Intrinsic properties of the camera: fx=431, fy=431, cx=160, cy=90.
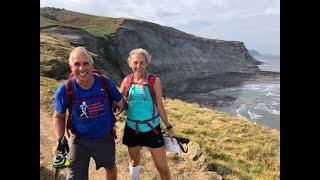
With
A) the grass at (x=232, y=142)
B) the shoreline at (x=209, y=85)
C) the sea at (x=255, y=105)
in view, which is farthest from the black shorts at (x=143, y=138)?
the shoreline at (x=209, y=85)

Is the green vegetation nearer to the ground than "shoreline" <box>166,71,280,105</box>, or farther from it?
nearer to the ground

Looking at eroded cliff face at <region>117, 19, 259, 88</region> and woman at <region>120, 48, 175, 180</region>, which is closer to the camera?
→ woman at <region>120, 48, 175, 180</region>

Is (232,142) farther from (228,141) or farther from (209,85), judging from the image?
(209,85)

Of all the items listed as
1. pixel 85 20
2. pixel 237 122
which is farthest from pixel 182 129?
pixel 85 20

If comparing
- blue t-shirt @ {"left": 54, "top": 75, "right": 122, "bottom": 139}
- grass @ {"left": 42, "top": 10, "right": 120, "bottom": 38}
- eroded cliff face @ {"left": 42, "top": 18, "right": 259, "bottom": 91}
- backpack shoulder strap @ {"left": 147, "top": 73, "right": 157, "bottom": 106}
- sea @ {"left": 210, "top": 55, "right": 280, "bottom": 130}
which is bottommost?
sea @ {"left": 210, "top": 55, "right": 280, "bottom": 130}

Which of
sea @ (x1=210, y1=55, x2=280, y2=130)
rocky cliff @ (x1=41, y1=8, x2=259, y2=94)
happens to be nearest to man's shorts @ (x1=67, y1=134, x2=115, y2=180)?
sea @ (x1=210, y1=55, x2=280, y2=130)

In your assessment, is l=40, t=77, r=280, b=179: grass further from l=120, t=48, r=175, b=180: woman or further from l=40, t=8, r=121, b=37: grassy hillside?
l=40, t=8, r=121, b=37: grassy hillside

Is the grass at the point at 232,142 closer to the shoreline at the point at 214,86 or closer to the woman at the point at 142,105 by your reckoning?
the woman at the point at 142,105

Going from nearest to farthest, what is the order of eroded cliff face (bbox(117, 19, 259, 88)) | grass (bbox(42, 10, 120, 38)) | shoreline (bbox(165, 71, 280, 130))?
shoreline (bbox(165, 71, 280, 130)) < eroded cliff face (bbox(117, 19, 259, 88)) < grass (bbox(42, 10, 120, 38))

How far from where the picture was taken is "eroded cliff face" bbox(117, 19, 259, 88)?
330ft

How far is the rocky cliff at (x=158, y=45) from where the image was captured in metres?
74.8

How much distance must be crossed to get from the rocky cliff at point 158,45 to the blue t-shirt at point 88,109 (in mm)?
60957
